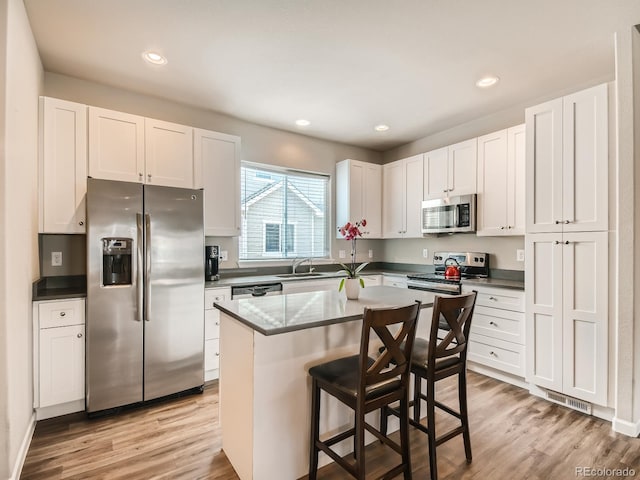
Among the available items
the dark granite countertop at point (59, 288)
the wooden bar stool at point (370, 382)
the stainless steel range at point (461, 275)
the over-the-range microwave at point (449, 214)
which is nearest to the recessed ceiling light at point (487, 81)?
the over-the-range microwave at point (449, 214)

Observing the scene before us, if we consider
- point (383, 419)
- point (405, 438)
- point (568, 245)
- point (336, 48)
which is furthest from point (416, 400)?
point (336, 48)

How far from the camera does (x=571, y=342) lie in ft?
8.47

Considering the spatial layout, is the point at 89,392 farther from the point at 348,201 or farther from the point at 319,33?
the point at 348,201

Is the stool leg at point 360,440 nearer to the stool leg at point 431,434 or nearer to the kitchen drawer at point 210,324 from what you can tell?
the stool leg at point 431,434

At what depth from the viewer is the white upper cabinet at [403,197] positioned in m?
4.30

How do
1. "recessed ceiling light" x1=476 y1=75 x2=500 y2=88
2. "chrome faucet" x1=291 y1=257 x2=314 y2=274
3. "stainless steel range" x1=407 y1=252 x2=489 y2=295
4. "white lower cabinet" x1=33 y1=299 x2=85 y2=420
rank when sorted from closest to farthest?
"white lower cabinet" x1=33 y1=299 x2=85 y2=420, "recessed ceiling light" x1=476 y1=75 x2=500 y2=88, "stainless steel range" x1=407 y1=252 x2=489 y2=295, "chrome faucet" x1=291 y1=257 x2=314 y2=274

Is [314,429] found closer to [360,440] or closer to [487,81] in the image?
[360,440]

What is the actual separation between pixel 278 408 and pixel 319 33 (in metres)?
2.43

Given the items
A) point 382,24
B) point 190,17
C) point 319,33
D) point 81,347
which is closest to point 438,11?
point 382,24

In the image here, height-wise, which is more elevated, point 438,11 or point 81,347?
point 438,11

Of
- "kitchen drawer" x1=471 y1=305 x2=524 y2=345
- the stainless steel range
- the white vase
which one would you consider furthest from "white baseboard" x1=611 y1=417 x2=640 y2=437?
the white vase

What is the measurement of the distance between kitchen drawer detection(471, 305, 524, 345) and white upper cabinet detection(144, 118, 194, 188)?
10.7 ft

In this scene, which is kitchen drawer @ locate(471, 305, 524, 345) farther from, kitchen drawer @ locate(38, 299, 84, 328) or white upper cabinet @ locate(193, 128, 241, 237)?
kitchen drawer @ locate(38, 299, 84, 328)

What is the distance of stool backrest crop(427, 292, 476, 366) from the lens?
1739 millimetres
